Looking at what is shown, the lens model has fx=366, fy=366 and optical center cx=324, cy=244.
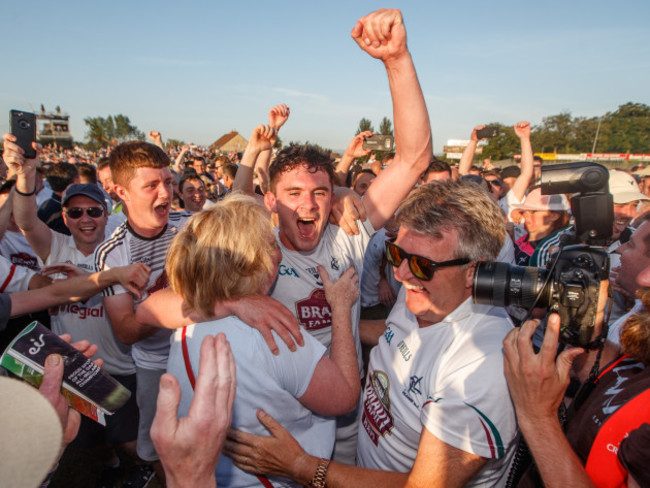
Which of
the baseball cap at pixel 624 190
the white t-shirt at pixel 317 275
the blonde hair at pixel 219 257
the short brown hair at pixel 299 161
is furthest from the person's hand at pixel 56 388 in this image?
Result: the baseball cap at pixel 624 190

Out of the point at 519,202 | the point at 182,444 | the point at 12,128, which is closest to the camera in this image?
the point at 182,444

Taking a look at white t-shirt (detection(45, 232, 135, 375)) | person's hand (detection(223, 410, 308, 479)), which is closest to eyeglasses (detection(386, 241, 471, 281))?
person's hand (detection(223, 410, 308, 479))

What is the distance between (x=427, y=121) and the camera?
82.5 inches

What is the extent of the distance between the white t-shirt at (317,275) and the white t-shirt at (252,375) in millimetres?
737

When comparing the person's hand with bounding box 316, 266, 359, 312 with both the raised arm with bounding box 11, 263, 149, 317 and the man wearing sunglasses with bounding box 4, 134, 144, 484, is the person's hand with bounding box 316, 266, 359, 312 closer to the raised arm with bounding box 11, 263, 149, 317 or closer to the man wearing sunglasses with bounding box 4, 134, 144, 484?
the raised arm with bounding box 11, 263, 149, 317

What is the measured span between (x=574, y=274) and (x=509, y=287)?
9.1 inches

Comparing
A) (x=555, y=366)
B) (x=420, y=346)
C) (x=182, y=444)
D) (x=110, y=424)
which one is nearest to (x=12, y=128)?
(x=110, y=424)

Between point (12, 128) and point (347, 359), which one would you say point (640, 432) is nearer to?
point (347, 359)

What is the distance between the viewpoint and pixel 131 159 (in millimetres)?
2965

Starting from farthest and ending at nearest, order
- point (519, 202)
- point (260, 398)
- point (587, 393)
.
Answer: point (519, 202)
point (587, 393)
point (260, 398)

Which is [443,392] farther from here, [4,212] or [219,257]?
[4,212]

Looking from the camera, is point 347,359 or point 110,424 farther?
point 110,424

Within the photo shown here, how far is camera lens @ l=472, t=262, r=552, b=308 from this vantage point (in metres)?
1.45

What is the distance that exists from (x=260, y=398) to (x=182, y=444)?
616mm
